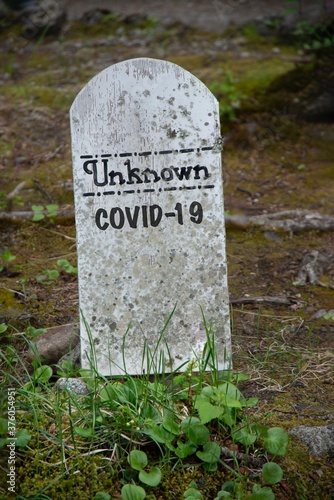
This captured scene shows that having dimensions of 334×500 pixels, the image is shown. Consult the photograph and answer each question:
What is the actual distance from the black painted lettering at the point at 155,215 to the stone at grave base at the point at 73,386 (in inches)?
24.5

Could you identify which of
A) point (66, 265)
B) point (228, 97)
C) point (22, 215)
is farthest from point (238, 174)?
point (66, 265)

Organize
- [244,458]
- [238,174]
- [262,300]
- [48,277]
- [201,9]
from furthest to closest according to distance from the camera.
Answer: [201,9] < [238,174] < [48,277] < [262,300] < [244,458]

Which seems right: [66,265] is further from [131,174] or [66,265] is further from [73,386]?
[73,386]

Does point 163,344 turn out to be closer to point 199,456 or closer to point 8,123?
point 199,456

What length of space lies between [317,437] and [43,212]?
2226mm

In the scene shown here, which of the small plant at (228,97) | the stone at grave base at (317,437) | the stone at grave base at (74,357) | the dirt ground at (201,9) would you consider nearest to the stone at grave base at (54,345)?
the stone at grave base at (74,357)

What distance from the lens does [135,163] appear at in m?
2.19

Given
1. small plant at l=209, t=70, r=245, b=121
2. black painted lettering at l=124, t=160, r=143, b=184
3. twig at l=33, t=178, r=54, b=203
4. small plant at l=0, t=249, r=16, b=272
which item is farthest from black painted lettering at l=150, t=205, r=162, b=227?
small plant at l=209, t=70, r=245, b=121

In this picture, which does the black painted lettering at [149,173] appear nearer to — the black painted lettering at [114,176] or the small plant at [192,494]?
the black painted lettering at [114,176]

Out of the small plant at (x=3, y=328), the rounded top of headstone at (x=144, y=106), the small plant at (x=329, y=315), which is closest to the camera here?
the rounded top of headstone at (x=144, y=106)

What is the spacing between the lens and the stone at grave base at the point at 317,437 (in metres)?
1.88

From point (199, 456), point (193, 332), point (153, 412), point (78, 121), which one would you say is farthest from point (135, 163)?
point (199, 456)

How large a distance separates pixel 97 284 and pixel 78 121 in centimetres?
60

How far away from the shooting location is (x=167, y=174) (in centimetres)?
220
